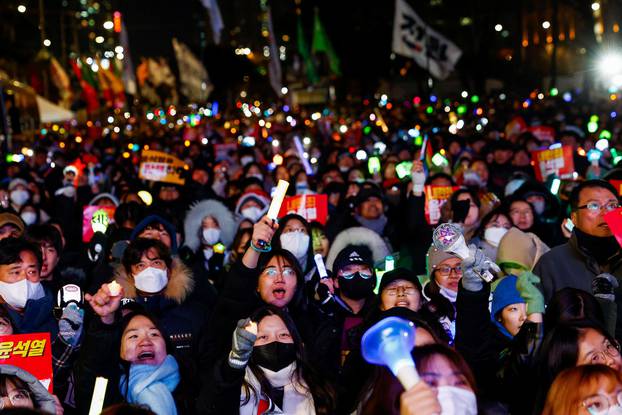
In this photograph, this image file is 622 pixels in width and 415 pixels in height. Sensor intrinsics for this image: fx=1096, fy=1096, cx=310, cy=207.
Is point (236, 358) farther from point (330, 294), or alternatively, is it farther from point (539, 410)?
point (330, 294)

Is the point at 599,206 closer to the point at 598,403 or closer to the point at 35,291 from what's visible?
the point at 598,403

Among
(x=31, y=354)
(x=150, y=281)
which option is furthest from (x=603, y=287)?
(x=31, y=354)

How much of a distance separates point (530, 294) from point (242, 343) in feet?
5.36

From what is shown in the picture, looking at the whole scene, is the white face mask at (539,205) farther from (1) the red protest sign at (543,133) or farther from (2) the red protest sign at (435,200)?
(1) the red protest sign at (543,133)

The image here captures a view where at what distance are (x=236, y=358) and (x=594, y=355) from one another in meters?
1.54

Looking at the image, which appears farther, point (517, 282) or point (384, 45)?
point (384, 45)

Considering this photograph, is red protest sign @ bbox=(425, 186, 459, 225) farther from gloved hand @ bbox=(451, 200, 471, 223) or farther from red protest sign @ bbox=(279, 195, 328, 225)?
red protest sign @ bbox=(279, 195, 328, 225)

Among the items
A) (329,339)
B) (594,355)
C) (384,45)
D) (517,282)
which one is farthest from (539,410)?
(384,45)

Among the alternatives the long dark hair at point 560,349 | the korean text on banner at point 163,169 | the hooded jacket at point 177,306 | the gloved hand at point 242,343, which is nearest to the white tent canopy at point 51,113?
the korean text on banner at point 163,169

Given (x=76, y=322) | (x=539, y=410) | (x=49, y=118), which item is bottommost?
(x=539, y=410)

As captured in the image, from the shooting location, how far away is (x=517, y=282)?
225 inches

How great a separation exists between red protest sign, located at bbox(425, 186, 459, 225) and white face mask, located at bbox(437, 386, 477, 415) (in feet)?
21.6

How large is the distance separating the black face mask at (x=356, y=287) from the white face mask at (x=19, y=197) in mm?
7137

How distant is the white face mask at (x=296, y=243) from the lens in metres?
8.07
